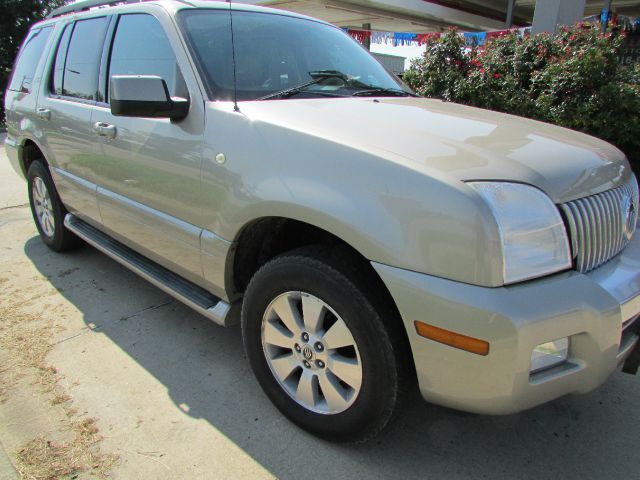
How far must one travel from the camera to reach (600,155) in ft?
6.79

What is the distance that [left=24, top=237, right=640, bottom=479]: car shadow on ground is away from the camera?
1.98 meters

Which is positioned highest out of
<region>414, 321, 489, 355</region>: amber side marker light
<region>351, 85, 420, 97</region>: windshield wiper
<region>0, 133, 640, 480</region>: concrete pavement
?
<region>351, 85, 420, 97</region>: windshield wiper

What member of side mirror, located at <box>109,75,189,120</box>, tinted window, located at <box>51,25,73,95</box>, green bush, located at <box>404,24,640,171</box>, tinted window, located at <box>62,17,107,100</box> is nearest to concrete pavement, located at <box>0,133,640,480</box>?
side mirror, located at <box>109,75,189,120</box>

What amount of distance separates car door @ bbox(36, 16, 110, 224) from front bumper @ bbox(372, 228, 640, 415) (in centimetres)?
236

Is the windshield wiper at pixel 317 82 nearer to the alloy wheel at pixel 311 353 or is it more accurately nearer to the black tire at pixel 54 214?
the alloy wheel at pixel 311 353

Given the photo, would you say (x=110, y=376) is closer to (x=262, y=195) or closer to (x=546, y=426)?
(x=262, y=195)

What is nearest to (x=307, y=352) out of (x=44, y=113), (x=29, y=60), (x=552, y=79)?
(x=44, y=113)

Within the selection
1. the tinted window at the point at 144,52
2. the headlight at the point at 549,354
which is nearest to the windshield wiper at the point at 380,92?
the tinted window at the point at 144,52

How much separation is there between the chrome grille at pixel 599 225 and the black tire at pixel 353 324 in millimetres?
690

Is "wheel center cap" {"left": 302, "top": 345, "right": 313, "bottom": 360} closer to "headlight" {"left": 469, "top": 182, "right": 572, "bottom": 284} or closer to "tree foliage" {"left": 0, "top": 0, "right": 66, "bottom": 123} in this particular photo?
"headlight" {"left": 469, "top": 182, "right": 572, "bottom": 284}

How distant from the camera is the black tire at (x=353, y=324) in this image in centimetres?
175

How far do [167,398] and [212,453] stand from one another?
475 mm

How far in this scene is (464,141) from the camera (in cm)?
187

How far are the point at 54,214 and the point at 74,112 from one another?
3.78ft
